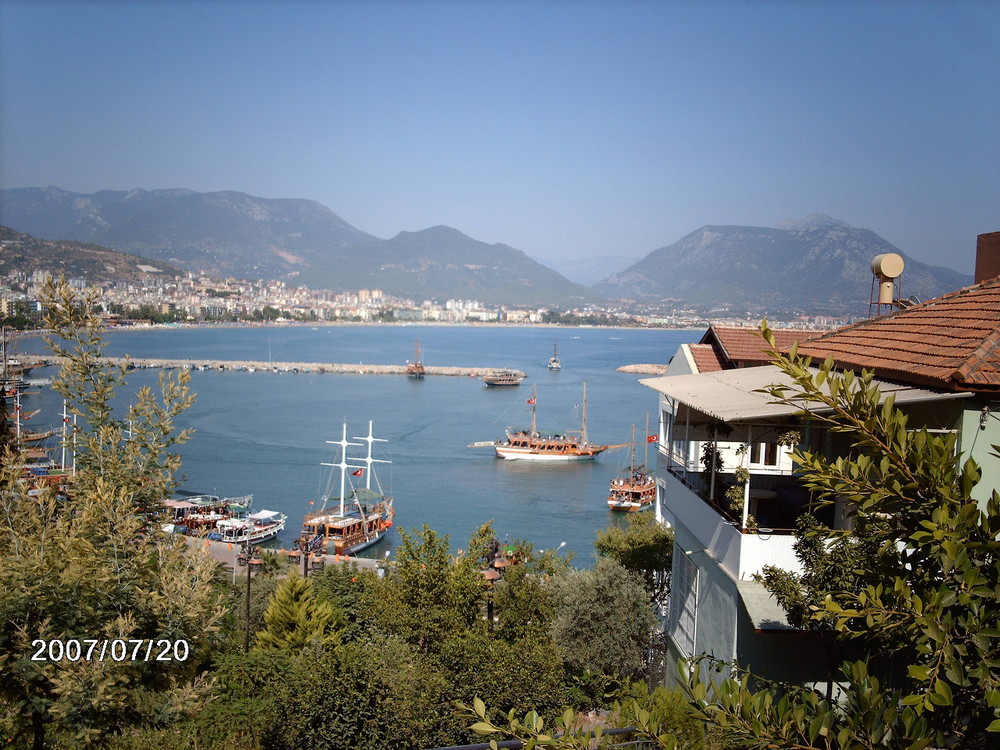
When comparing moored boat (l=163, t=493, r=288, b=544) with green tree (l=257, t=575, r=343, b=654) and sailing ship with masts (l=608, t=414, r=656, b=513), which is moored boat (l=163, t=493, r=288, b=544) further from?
green tree (l=257, t=575, r=343, b=654)

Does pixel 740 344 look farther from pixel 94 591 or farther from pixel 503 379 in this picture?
pixel 503 379

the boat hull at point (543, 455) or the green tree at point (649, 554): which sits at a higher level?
the green tree at point (649, 554)

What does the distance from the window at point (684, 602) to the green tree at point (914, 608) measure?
128 inches

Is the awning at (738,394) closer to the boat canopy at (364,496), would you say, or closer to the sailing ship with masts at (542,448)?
the boat canopy at (364,496)

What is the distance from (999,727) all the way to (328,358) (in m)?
63.4

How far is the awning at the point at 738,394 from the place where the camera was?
9.68 feet

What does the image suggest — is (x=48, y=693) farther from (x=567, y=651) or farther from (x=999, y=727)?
(x=567, y=651)

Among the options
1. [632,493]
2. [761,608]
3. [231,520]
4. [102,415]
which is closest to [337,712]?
[102,415]

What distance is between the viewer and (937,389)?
295cm

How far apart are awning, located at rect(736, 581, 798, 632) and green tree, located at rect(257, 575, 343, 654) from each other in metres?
4.15

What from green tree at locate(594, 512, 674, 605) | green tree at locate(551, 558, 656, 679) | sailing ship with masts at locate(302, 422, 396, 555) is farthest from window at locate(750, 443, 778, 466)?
sailing ship with masts at locate(302, 422, 396, 555)

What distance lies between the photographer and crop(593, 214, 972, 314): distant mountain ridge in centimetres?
5859

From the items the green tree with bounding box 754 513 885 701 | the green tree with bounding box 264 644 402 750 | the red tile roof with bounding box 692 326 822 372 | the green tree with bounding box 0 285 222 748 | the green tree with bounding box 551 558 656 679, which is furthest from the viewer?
the green tree with bounding box 551 558 656 679

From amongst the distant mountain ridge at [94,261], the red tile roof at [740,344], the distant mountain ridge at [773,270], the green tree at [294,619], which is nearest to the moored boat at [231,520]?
the green tree at [294,619]
